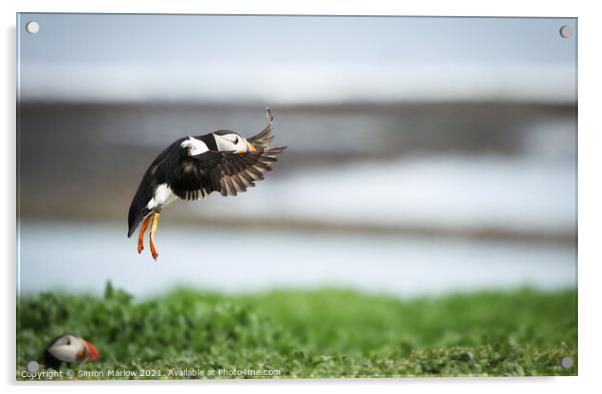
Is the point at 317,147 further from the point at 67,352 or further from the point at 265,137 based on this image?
the point at 67,352

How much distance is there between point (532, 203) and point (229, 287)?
122 centimetres

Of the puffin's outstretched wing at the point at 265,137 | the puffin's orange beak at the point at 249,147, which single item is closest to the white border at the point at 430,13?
the puffin's outstretched wing at the point at 265,137

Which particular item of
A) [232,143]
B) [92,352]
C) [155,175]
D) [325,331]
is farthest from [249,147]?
[92,352]

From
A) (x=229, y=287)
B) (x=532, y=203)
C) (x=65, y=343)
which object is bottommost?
(x=65, y=343)

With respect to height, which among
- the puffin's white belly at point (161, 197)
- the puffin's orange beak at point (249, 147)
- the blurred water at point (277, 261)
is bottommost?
the blurred water at point (277, 261)

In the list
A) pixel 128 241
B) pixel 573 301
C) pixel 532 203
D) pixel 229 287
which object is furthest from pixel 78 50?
pixel 573 301

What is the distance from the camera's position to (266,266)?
11.1 ft

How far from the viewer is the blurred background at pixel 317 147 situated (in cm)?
334

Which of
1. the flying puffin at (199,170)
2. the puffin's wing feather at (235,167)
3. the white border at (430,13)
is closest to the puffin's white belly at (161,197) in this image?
the flying puffin at (199,170)

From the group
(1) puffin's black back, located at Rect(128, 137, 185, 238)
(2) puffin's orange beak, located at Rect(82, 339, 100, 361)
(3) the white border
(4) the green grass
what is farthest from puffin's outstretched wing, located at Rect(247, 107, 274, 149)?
(2) puffin's orange beak, located at Rect(82, 339, 100, 361)

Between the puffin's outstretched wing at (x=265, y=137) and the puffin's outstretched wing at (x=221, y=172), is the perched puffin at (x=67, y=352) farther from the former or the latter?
the puffin's outstretched wing at (x=265, y=137)

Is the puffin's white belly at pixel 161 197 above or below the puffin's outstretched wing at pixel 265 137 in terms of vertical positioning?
below

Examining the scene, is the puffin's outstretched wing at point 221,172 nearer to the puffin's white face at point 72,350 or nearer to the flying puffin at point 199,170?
the flying puffin at point 199,170
